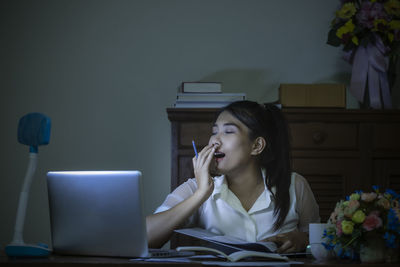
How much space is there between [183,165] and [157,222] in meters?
0.74

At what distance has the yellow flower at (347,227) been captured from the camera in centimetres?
114

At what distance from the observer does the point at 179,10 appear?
277 cm

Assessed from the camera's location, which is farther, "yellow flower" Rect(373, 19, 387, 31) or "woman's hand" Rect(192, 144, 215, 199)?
"yellow flower" Rect(373, 19, 387, 31)

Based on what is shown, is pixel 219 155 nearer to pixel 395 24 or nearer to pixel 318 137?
pixel 318 137

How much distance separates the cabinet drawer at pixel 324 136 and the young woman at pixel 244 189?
415 millimetres

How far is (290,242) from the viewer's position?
4.59 feet

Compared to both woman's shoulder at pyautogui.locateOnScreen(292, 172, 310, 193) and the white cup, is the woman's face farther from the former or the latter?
the white cup

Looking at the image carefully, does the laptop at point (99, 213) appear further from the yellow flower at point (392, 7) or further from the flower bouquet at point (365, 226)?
the yellow flower at point (392, 7)

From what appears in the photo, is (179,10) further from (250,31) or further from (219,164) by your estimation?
(219,164)

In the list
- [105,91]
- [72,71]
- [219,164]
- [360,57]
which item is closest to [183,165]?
[219,164]

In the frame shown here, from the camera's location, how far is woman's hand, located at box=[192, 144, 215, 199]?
1585mm

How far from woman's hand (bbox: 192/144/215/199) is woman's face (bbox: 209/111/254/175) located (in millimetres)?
112

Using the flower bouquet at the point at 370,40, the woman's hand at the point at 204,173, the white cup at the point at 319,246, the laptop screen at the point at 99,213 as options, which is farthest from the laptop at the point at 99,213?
the flower bouquet at the point at 370,40

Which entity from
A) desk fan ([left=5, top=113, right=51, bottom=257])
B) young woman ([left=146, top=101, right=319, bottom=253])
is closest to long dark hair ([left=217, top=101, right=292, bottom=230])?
young woman ([left=146, top=101, right=319, bottom=253])
